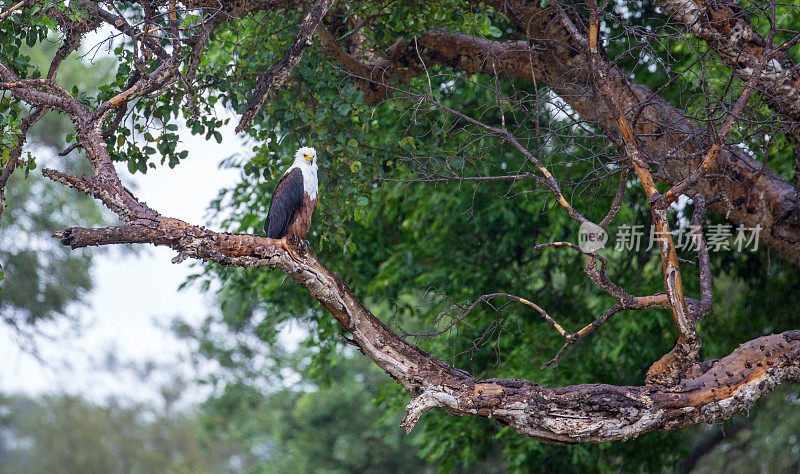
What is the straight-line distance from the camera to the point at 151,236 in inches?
144

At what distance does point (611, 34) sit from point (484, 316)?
282cm

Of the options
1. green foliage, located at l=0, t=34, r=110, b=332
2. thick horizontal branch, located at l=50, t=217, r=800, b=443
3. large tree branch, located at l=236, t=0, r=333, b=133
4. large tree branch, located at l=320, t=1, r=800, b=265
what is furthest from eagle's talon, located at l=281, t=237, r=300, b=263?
green foliage, located at l=0, t=34, r=110, b=332

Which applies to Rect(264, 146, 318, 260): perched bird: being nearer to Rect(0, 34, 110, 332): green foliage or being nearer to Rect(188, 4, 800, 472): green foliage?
Rect(188, 4, 800, 472): green foliage

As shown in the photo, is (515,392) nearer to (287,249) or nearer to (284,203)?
(287,249)

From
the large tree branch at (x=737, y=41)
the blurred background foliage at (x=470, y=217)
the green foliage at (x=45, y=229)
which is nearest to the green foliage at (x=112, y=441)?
the green foliage at (x=45, y=229)

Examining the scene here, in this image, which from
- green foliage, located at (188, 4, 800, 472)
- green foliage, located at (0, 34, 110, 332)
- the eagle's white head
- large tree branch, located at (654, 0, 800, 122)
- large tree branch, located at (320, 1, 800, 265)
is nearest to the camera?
large tree branch, located at (654, 0, 800, 122)

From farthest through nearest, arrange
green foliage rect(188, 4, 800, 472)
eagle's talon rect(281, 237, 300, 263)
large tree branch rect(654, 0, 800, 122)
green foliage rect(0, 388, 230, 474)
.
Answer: green foliage rect(0, 388, 230, 474), green foliage rect(188, 4, 800, 472), large tree branch rect(654, 0, 800, 122), eagle's talon rect(281, 237, 300, 263)

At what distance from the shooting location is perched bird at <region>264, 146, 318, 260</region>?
16.7 feet

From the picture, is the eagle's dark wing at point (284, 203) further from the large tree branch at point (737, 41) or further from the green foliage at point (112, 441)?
the green foliage at point (112, 441)

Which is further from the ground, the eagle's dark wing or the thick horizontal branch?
the eagle's dark wing

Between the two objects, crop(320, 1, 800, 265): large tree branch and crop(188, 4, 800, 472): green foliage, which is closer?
crop(320, 1, 800, 265): large tree branch

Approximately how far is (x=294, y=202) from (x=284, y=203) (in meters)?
0.09

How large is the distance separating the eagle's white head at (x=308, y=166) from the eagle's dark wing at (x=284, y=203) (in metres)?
0.06

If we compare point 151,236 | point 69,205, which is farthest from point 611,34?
point 69,205
